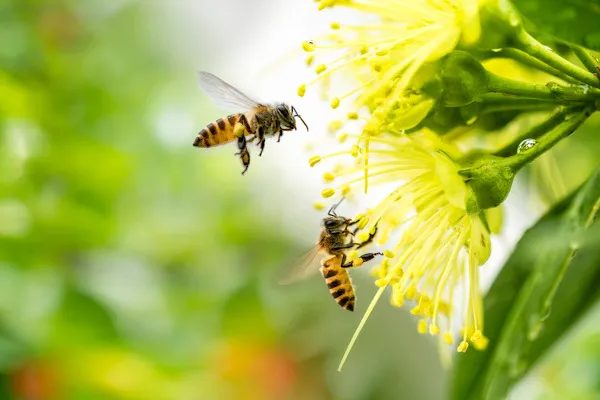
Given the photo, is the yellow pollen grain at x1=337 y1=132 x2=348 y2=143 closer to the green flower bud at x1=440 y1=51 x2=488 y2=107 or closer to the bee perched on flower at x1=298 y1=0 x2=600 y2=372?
the bee perched on flower at x1=298 y1=0 x2=600 y2=372

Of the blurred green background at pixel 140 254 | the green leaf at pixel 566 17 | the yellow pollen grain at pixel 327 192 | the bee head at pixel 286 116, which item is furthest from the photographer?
the blurred green background at pixel 140 254

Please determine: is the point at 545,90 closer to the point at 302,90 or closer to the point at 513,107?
the point at 513,107

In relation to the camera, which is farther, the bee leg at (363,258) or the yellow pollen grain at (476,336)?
the bee leg at (363,258)

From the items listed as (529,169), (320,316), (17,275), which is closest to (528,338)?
(529,169)

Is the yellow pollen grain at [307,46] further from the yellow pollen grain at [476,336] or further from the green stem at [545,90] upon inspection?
the yellow pollen grain at [476,336]

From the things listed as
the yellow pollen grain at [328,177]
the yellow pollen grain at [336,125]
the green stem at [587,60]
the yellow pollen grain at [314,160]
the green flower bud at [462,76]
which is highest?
the yellow pollen grain at [336,125]

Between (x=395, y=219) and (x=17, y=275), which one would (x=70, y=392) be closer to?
(x=17, y=275)

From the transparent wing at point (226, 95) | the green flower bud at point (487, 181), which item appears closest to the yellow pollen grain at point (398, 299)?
the green flower bud at point (487, 181)
